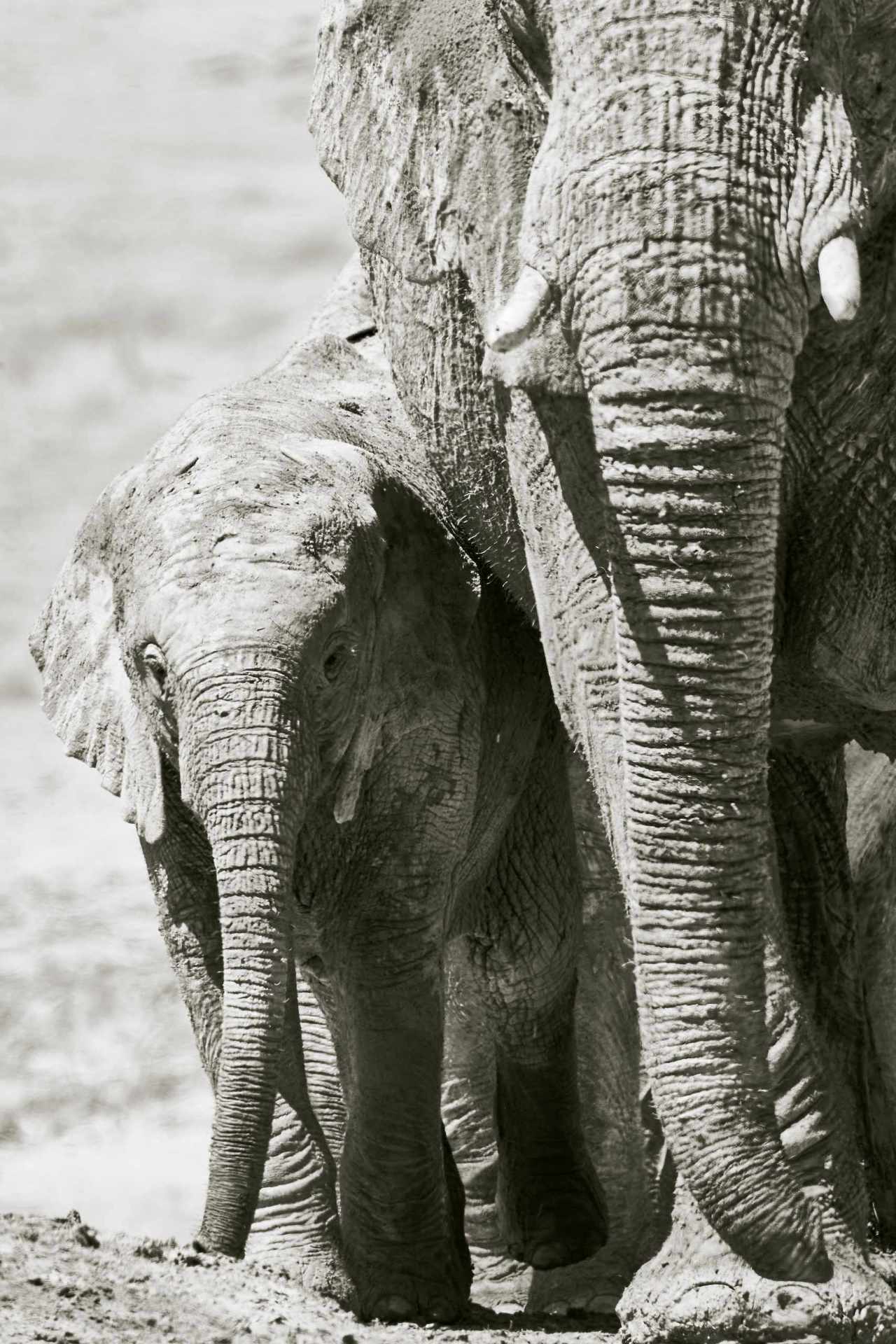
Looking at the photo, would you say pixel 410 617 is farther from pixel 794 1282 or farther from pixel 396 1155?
pixel 794 1282

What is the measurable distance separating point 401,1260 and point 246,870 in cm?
86

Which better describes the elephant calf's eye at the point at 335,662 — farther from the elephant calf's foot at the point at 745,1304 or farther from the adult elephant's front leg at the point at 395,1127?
the elephant calf's foot at the point at 745,1304

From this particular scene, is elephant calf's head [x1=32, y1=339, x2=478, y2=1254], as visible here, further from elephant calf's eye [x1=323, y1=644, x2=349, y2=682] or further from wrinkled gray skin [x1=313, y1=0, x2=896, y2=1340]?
wrinkled gray skin [x1=313, y1=0, x2=896, y2=1340]

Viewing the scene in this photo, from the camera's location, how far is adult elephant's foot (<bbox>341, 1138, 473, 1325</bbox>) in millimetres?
4797

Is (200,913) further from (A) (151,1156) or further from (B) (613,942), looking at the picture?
(A) (151,1156)

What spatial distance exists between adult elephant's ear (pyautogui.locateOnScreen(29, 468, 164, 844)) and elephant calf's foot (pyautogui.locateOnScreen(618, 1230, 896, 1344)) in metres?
1.26

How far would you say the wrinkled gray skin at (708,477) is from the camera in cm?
350

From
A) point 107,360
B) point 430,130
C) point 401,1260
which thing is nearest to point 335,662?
point 430,130

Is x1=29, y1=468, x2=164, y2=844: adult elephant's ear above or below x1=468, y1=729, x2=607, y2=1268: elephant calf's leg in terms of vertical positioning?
above

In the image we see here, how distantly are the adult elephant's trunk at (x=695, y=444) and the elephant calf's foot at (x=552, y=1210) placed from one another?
5.48ft

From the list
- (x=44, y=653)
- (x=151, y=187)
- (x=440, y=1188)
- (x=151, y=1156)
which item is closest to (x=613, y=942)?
(x=440, y=1188)

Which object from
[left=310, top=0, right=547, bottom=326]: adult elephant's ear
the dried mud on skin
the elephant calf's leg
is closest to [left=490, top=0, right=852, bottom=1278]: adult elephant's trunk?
[left=310, top=0, right=547, bottom=326]: adult elephant's ear

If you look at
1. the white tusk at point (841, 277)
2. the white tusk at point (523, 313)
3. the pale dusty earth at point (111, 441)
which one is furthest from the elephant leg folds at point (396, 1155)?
the white tusk at point (841, 277)

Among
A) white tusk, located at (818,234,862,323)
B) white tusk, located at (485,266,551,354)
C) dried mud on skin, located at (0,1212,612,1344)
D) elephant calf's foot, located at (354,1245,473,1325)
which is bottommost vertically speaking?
dried mud on skin, located at (0,1212,612,1344)
